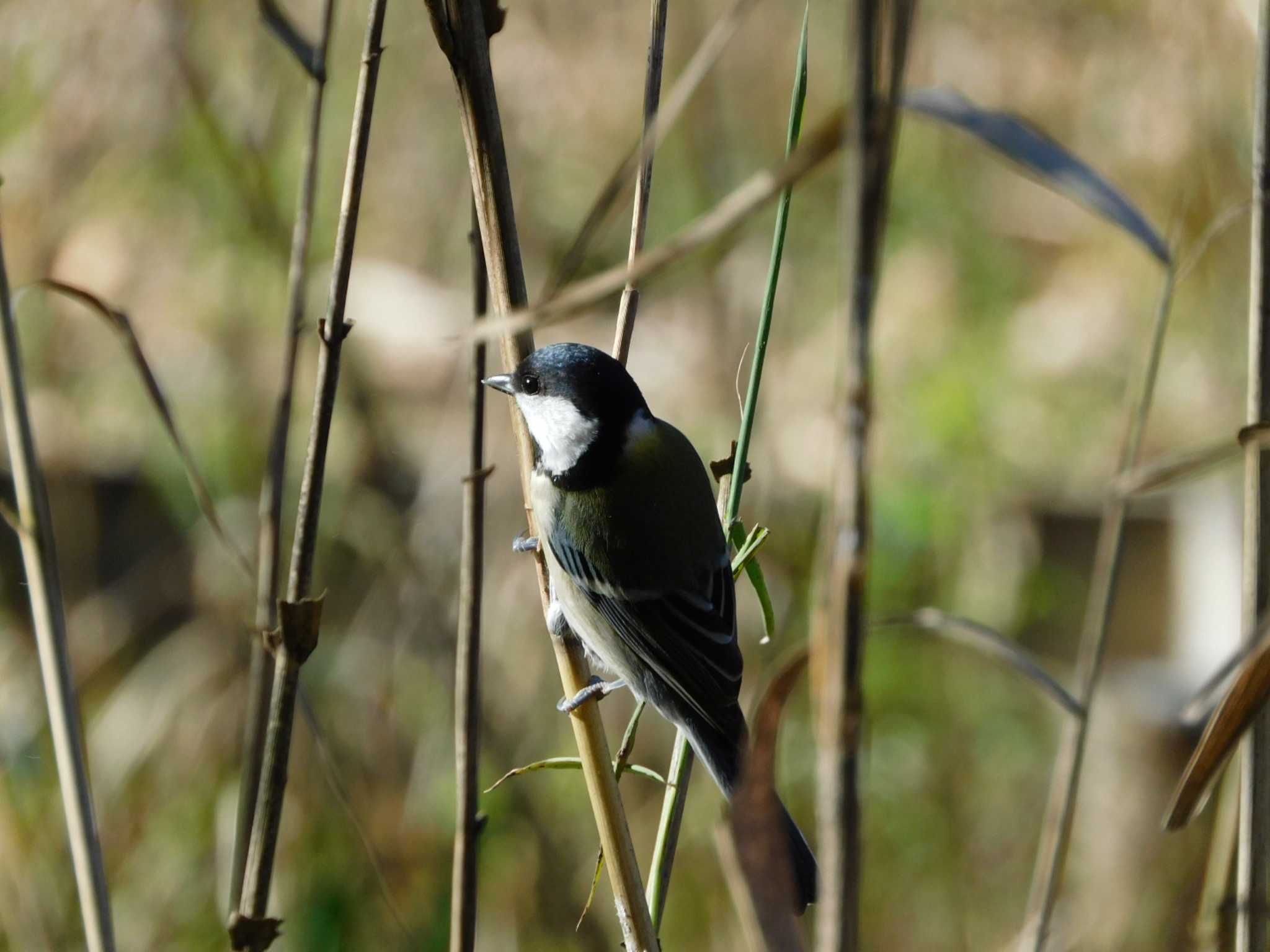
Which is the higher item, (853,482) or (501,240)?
(501,240)

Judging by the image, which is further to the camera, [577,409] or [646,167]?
[577,409]

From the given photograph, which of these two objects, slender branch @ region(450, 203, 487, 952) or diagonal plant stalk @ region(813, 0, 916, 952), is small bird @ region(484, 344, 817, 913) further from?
diagonal plant stalk @ region(813, 0, 916, 952)

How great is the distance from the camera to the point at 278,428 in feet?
3.41

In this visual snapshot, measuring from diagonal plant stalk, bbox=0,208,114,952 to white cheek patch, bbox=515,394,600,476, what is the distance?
0.67 m

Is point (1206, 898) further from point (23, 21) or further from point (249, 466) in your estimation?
point (23, 21)

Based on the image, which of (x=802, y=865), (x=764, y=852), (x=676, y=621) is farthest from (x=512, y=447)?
(x=764, y=852)

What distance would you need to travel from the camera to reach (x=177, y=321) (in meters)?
3.13

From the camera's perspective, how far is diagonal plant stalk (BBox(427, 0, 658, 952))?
0.78 meters

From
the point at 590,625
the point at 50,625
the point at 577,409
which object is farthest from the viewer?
the point at 590,625

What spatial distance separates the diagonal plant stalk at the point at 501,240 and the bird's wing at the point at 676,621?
553 millimetres

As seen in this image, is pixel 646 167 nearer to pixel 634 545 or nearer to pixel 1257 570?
pixel 1257 570

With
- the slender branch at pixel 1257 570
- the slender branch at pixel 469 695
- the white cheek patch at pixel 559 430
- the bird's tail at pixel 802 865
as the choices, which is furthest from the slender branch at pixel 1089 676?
the white cheek patch at pixel 559 430

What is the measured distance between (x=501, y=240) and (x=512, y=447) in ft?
6.43

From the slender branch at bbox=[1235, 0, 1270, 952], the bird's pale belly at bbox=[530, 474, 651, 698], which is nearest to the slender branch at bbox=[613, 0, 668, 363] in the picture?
the slender branch at bbox=[1235, 0, 1270, 952]
